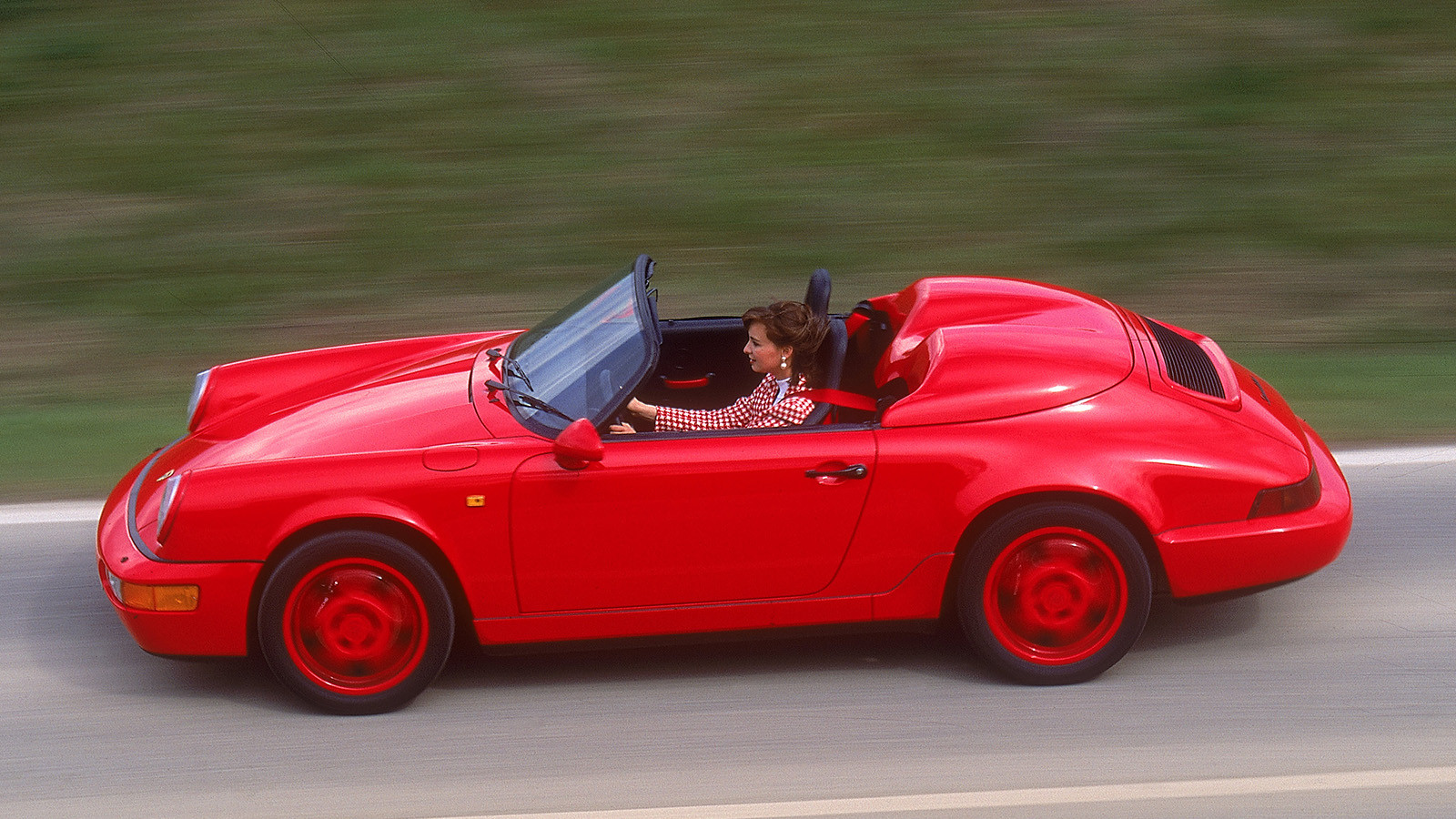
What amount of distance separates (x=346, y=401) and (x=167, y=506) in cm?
64

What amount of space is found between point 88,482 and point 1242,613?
4689mm

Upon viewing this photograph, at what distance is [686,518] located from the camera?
381 cm

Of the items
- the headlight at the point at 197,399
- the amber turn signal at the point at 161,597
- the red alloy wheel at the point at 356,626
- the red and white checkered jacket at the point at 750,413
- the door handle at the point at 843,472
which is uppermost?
the headlight at the point at 197,399

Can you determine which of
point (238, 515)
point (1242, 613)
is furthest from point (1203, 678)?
point (238, 515)

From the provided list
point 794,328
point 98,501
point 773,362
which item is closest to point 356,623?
point 773,362

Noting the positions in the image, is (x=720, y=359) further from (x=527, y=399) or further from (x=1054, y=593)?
(x=1054, y=593)

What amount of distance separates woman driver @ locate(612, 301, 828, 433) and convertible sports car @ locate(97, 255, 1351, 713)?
0.23 metres

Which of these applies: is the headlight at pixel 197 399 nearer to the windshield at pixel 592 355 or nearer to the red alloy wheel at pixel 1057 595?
the windshield at pixel 592 355

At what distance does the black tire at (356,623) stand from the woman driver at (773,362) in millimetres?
930

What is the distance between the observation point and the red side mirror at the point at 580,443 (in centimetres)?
370

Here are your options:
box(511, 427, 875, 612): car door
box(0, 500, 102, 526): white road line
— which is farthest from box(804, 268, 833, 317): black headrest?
box(0, 500, 102, 526): white road line

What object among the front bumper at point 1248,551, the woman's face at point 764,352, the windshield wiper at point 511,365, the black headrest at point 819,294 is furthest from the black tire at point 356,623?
the front bumper at point 1248,551

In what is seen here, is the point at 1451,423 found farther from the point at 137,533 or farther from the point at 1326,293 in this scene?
the point at 137,533

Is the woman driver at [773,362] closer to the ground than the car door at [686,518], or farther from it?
farther from it
